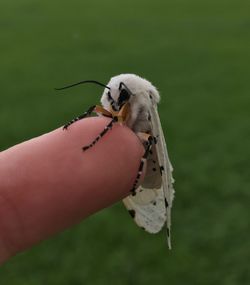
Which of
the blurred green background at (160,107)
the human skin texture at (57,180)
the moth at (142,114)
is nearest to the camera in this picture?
the human skin texture at (57,180)

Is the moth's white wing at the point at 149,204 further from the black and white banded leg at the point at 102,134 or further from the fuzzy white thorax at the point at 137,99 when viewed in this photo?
the black and white banded leg at the point at 102,134

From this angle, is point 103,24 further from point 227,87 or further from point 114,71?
point 227,87

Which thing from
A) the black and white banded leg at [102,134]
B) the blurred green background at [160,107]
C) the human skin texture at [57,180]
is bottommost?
the blurred green background at [160,107]

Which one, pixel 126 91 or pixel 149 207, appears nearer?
pixel 126 91

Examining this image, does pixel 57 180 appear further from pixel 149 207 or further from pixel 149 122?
pixel 149 207

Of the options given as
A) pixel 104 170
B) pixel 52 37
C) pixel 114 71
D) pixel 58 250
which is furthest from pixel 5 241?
pixel 52 37

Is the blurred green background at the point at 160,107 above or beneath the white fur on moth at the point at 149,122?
beneath

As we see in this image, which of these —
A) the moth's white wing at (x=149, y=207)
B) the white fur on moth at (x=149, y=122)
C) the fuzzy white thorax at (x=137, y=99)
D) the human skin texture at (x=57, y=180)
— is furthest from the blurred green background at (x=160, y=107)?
the human skin texture at (x=57, y=180)

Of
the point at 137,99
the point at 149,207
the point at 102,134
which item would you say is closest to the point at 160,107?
the point at 149,207
